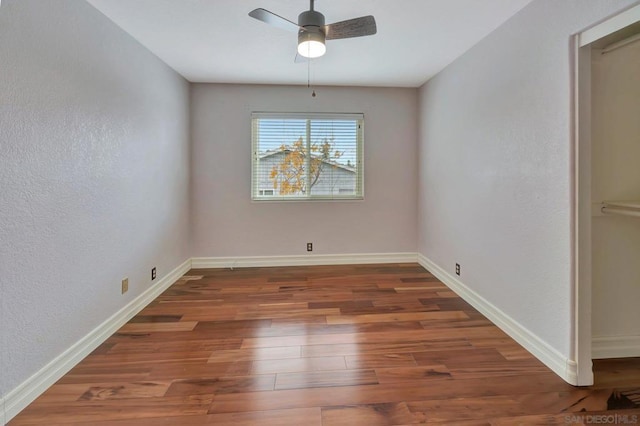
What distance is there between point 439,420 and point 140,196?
9.29ft

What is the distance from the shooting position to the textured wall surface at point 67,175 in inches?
58.7

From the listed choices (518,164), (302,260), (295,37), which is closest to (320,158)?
(302,260)

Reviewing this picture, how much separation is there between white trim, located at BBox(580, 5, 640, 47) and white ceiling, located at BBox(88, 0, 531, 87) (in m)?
0.65

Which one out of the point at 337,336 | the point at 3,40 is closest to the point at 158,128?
the point at 3,40

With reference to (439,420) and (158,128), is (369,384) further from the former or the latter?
(158,128)

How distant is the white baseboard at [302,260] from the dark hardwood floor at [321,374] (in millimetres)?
1147

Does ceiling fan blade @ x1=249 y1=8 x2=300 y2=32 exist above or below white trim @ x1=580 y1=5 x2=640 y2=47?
above

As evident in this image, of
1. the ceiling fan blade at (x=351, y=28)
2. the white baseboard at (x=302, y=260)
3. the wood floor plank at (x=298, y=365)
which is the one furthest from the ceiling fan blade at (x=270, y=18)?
the white baseboard at (x=302, y=260)

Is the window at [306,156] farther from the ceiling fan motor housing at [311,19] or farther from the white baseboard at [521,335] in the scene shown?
the ceiling fan motor housing at [311,19]

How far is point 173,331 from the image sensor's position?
2.32 metres

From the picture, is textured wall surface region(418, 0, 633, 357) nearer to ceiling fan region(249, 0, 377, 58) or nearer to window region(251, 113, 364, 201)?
ceiling fan region(249, 0, 377, 58)

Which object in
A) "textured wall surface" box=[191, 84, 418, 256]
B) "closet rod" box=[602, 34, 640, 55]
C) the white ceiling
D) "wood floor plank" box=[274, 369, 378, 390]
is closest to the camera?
"closet rod" box=[602, 34, 640, 55]

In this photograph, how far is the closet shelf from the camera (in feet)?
5.27

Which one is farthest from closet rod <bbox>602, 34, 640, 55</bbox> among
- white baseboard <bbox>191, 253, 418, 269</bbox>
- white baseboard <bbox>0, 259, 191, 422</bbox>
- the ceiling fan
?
white baseboard <bbox>0, 259, 191, 422</bbox>
